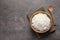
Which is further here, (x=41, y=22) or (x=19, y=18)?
(x=19, y=18)

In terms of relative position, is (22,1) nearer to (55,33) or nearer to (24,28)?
(24,28)

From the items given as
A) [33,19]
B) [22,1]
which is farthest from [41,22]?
[22,1]

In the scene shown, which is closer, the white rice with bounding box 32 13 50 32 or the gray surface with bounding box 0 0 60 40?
the white rice with bounding box 32 13 50 32

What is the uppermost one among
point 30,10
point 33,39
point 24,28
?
point 30,10

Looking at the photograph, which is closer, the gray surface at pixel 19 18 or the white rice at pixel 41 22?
the white rice at pixel 41 22

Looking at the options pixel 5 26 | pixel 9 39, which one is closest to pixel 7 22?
pixel 5 26

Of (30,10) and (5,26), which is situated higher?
(30,10)

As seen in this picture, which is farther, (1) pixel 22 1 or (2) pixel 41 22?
(1) pixel 22 1
